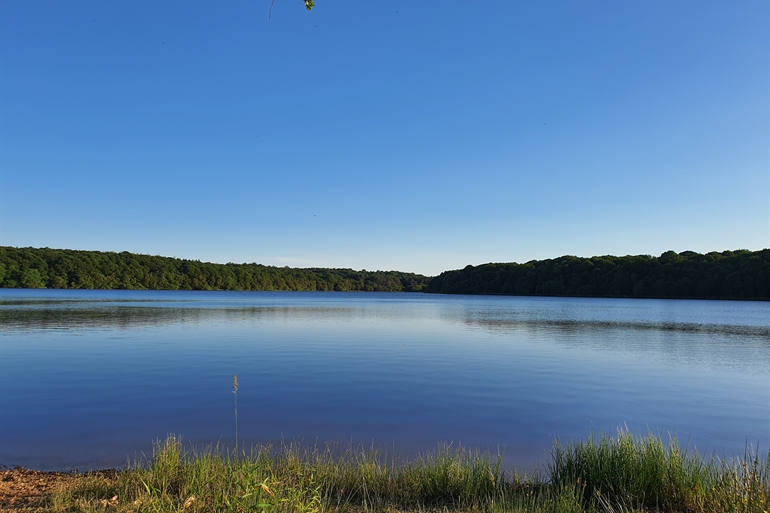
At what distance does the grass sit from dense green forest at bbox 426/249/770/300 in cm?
12451

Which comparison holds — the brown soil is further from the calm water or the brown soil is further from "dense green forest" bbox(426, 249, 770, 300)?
"dense green forest" bbox(426, 249, 770, 300)

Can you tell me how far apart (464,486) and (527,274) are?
541 ft

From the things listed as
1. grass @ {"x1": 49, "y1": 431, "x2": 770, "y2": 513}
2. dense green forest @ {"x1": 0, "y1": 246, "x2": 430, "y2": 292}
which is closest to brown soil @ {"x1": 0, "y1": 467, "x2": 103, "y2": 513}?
grass @ {"x1": 49, "y1": 431, "x2": 770, "y2": 513}

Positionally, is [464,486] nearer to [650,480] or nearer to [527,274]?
[650,480]

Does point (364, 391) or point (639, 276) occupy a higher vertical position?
point (639, 276)

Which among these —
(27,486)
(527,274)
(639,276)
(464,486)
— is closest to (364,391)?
(464,486)

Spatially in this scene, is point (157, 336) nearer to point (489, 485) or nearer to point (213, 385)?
point (213, 385)

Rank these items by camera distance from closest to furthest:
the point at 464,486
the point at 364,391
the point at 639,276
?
the point at 464,486, the point at 364,391, the point at 639,276

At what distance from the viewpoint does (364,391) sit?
16.4m

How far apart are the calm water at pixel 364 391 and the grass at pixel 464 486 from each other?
249cm

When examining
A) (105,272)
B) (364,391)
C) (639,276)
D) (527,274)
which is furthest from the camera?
(527,274)

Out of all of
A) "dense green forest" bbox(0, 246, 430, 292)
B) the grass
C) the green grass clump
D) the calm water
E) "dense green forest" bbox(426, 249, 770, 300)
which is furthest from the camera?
"dense green forest" bbox(0, 246, 430, 292)

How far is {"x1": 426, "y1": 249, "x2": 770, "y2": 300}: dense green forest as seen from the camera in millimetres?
112750

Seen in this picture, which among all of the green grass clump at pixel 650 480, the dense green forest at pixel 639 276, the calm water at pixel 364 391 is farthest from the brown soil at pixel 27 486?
the dense green forest at pixel 639 276
